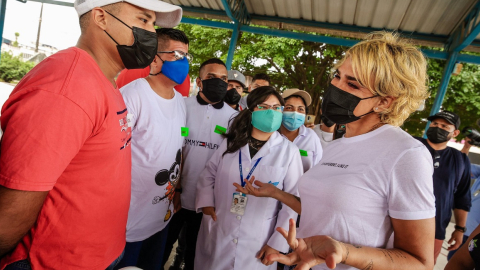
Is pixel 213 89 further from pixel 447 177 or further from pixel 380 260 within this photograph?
pixel 447 177

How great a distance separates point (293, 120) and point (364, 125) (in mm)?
1647

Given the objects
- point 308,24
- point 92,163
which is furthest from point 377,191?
point 308,24

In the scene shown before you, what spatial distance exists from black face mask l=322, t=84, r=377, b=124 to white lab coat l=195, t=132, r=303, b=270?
0.79 m

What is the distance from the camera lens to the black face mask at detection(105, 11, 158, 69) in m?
1.34

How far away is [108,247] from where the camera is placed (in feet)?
4.30

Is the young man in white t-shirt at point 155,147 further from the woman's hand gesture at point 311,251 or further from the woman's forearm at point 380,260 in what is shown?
the woman's forearm at point 380,260

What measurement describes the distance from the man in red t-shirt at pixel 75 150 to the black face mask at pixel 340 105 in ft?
3.57

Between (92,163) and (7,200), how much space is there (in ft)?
1.00

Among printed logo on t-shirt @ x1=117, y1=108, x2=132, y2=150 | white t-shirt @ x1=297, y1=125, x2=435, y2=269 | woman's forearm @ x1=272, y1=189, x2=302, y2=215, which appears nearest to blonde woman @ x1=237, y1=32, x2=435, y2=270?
white t-shirt @ x1=297, y1=125, x2=435, y2=269

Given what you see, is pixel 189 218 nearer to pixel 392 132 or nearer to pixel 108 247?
pixel 108 247

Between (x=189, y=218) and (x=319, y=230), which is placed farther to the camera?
(x=189, y=218)

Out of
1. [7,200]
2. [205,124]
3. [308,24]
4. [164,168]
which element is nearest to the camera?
[7,200]

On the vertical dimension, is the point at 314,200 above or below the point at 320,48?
below

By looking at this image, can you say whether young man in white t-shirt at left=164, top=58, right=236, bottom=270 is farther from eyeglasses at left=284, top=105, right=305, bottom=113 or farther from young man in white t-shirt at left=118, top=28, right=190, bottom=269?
eyeglasses at left=284, top=105, right=305, bottom=113
